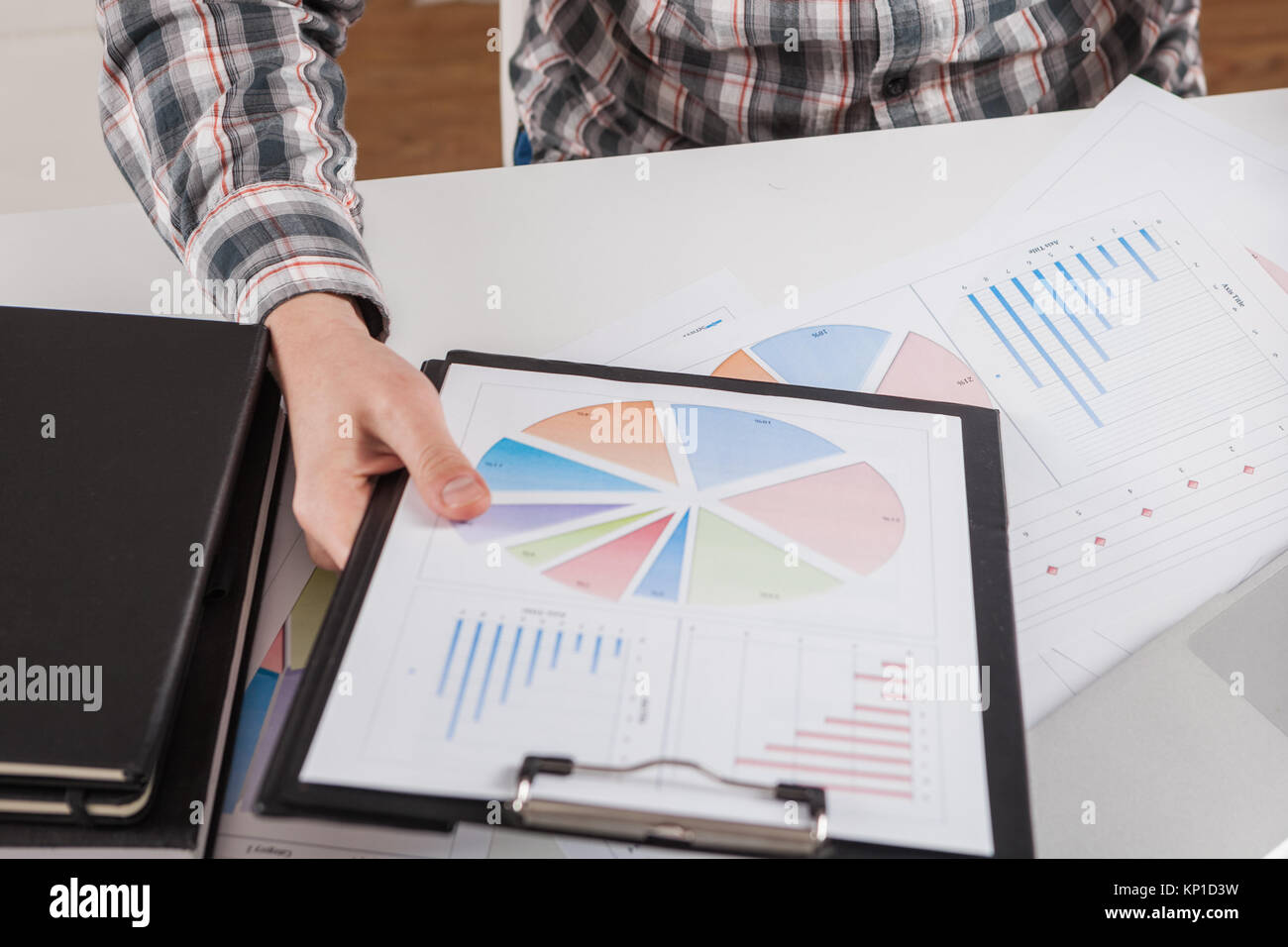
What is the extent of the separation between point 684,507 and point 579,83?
53cm

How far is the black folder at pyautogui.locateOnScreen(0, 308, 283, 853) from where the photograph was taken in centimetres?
44

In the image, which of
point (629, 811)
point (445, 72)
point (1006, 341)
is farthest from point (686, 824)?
point (445, 72)

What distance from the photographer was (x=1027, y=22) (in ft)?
2.61

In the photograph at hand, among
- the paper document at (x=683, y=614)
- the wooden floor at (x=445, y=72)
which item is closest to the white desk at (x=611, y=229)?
the paper document at (x=683, y=614)

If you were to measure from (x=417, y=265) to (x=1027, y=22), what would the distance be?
514 millimetres

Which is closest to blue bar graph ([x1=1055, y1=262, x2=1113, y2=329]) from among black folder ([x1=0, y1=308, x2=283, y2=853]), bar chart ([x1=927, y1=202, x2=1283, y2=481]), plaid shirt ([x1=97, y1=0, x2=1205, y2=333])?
bar chart ([x1=927, y1=202, x2=1283, y2=481])

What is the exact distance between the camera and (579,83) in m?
0.90

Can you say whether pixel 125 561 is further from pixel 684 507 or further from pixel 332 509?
pixel 684 507

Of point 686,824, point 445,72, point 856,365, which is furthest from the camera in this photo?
point 445,72

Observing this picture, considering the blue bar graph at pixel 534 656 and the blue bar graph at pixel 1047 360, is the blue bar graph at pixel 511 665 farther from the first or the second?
the blue bar graph at pixel 1047 360

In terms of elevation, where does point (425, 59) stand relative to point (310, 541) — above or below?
above

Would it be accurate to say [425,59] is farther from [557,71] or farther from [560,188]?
[560,188]

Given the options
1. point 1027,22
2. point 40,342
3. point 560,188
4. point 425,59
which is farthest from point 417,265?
point 425,59
